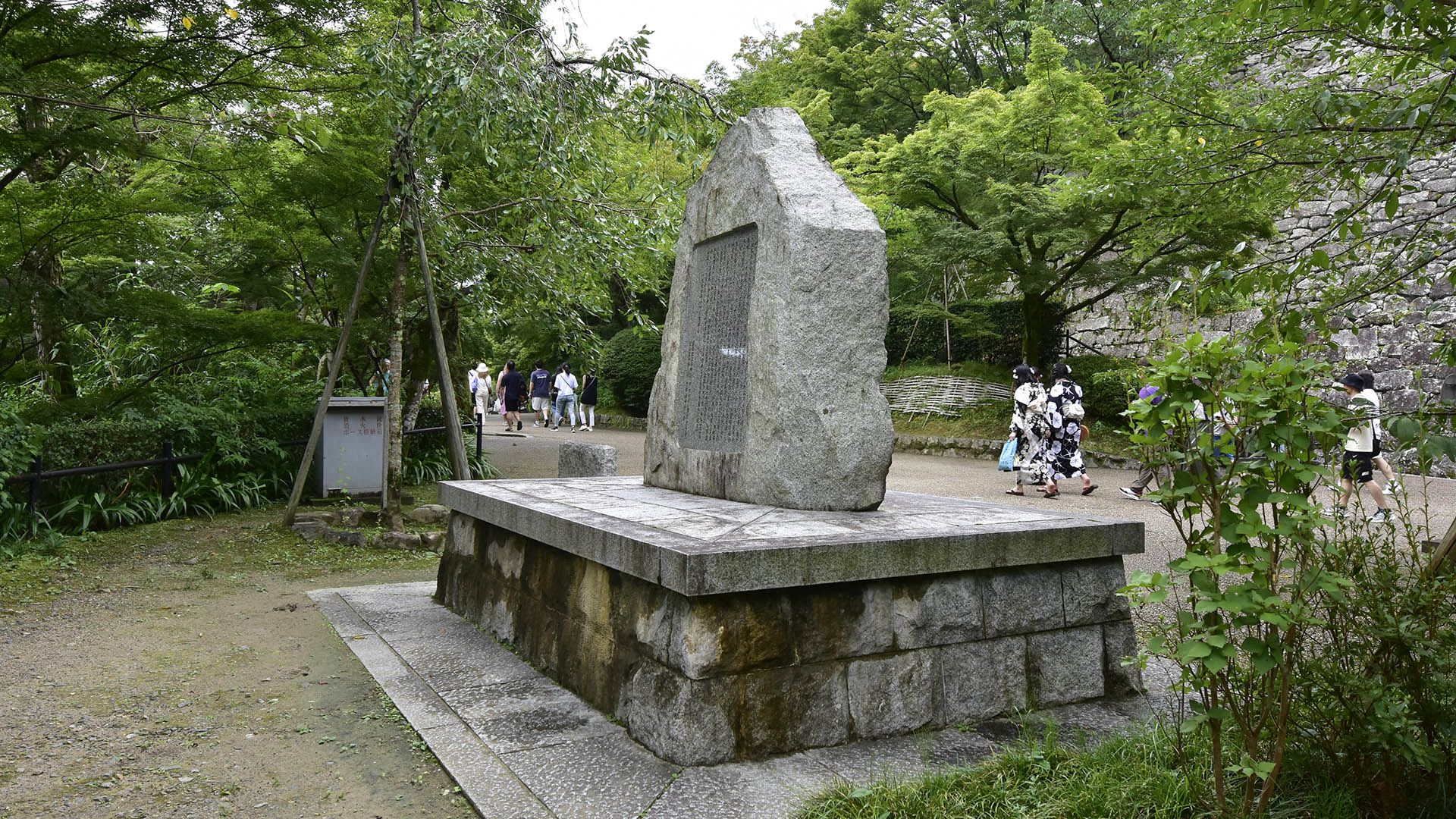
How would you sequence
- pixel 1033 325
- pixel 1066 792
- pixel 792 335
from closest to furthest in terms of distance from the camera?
pixel 1066 792 → pixel 792 335 → pixel 1033 325

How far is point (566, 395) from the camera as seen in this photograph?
76.2ft

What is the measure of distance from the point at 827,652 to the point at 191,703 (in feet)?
9.44

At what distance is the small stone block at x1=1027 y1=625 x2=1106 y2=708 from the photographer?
3.99 m

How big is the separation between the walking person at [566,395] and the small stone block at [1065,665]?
1938 centimetres

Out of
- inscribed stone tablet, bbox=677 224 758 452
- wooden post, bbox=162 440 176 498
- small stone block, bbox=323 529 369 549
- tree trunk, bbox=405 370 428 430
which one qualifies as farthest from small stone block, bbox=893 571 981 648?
tree trunk, bbox=405 370 428 430

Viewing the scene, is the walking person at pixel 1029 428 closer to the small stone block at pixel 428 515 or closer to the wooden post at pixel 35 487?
the small stone block at pixel 428 515

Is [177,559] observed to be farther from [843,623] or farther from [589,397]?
[589,397]

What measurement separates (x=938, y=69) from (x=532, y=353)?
13608 millimetres

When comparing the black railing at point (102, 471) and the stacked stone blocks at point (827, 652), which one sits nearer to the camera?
the stacked stone blocks at point (827, 652)

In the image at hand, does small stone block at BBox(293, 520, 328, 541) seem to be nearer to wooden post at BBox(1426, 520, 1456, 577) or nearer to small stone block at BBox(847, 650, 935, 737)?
small stone block at BBox(847, 650, 935, 737)

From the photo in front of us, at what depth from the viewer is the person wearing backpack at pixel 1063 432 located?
36.4 feet

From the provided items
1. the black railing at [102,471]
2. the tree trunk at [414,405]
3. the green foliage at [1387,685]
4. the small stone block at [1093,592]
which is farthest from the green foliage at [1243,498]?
the tree trunk at [414,405]

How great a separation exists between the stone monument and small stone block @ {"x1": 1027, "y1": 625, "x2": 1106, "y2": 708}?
102cm

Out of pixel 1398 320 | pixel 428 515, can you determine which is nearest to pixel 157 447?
pixel 428 515
